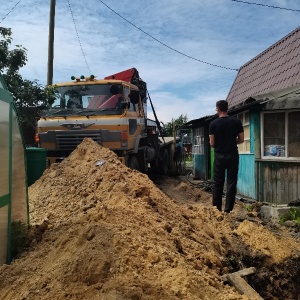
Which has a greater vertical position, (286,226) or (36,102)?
(36,102)

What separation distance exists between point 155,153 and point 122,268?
10.2 m

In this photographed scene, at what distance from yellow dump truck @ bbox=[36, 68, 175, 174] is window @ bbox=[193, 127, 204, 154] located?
18.9 ft

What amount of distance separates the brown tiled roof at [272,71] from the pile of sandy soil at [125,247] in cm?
681

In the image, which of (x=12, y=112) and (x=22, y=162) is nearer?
(x=12, y=112)

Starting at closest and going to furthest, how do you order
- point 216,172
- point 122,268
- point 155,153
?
point 122,268 → point 216,172 → point 155,153

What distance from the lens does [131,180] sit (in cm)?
672

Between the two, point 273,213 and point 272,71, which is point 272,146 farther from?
point 272,71

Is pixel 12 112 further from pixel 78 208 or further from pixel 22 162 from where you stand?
pixel 78 208

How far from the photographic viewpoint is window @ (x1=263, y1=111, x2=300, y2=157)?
342 inches

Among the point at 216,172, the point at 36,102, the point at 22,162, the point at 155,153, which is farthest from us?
the point at 155,153

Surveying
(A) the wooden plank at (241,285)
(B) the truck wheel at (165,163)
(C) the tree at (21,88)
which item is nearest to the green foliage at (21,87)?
(C) the tree at (21,88)

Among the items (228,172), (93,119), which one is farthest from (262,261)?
(93,119)

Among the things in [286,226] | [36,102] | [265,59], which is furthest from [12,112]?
[265,59]

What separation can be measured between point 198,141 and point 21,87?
804cm
